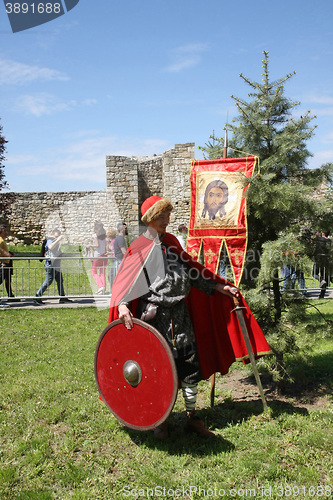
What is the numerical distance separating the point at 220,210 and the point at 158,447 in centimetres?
216

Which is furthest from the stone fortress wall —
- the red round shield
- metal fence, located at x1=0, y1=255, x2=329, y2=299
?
the red round shield

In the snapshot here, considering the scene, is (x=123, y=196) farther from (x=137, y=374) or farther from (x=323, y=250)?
(x=137, y=374)

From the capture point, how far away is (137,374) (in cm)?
288

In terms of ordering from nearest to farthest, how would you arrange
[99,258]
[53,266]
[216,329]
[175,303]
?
1. [175,303]
2. [216,329]
3. [53,266]
4. [99,258]

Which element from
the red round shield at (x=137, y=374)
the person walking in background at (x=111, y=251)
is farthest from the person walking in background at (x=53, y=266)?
the red round shield at (x=137, y=374)

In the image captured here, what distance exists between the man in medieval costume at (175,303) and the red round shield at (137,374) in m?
0.13

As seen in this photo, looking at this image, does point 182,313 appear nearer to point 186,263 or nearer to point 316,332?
point 186,263

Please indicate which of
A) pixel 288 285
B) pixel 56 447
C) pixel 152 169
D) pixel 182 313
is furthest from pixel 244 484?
pixel 152 169

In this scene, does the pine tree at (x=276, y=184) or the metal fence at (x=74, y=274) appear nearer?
the pine tree at (x=276, y=184)

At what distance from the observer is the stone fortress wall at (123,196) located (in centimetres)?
2084

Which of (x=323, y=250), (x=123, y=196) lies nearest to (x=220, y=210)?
(x=323, y=250)

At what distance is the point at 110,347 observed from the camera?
3.02 meters

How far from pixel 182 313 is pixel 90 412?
1.34 metres

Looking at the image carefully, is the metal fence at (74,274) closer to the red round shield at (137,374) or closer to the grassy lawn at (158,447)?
the grassy lawn at (158,447)
